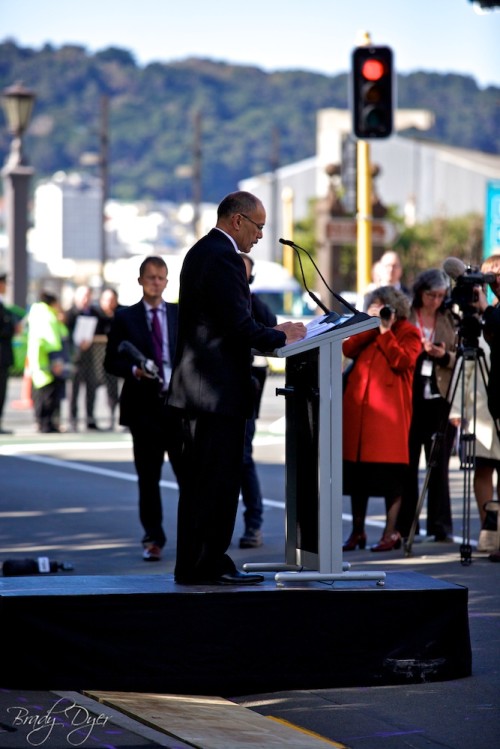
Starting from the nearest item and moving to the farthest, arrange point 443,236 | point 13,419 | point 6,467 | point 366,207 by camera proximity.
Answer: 1. point 6,467
2. point 366,207
3. point 13,419
4. point 443,236

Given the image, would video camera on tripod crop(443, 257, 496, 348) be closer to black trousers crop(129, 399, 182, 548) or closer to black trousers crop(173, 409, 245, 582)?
black trousers crop(129, 399, 182, 548)

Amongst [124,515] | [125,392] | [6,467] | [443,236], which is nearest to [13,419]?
A: [6,467]

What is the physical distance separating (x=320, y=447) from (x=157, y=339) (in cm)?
361

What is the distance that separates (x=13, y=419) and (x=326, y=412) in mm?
15371

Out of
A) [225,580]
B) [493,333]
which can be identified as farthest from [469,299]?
[225,580]

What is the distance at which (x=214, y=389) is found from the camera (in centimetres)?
646

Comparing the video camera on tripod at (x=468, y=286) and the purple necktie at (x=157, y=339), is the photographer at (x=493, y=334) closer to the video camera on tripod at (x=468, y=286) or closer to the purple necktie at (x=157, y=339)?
the video camera on tripod at (x=468, y=286)

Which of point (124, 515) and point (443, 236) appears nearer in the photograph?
point (124, 515)

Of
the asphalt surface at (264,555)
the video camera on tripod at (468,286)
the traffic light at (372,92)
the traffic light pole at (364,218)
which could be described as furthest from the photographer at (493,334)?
the traffic light pole at (364,218)

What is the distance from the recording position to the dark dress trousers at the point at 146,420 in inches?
382

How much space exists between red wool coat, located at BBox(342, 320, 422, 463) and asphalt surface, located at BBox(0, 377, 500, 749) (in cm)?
68

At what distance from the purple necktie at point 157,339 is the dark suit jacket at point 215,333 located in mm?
3251

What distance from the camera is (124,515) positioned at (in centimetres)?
1198

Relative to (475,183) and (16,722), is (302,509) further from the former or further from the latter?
(475,183)
